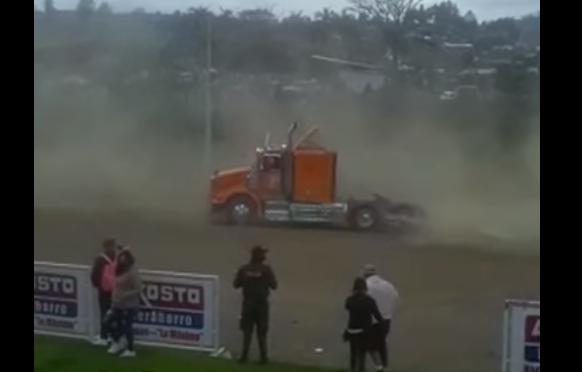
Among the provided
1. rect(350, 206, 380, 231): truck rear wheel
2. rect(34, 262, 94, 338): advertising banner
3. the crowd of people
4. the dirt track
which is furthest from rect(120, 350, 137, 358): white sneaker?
rect(350, 206, 380, 231): truck rear wheel

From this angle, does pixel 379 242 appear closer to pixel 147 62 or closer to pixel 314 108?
pixel 314 108

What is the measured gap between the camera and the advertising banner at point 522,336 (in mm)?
3455

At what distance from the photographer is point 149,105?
6.43 meters

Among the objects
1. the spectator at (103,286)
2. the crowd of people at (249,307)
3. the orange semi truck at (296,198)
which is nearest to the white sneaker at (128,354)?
the crowd of people at (249,307)

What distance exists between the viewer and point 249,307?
157 inches

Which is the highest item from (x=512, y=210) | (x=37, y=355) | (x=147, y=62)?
(x=147, y=62)

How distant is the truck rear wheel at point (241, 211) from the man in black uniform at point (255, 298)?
7.00 ft

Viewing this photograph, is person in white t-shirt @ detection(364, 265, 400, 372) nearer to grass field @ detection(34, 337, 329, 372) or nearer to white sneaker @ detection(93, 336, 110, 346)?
grass field @ detection(34, 337, 329, 372)

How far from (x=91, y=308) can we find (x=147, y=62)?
261cm
